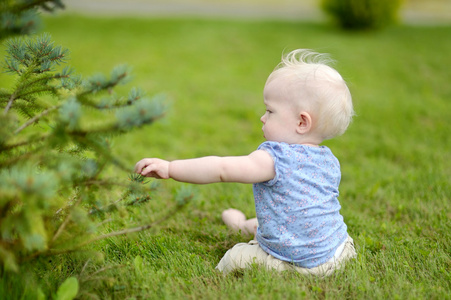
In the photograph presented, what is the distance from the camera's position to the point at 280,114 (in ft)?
6.89

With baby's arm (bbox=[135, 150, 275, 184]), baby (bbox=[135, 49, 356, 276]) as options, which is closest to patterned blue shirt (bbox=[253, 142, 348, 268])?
baby (bbox=[135, 49, 356, 276])

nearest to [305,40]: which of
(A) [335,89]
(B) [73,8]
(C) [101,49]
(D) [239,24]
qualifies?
(D) [239,24]

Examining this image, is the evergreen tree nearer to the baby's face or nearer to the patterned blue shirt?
the patterned blue shirt

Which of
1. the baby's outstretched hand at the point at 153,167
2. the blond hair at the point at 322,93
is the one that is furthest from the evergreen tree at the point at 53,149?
the blond hair at the point at 322,93

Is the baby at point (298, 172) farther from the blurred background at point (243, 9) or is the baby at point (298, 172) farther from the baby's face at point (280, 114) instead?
the blurred background at point (243, 9)

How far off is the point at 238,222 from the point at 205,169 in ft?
3.11

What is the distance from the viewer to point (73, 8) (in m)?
14.4

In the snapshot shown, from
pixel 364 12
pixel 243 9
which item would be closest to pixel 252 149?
pixel 364 12

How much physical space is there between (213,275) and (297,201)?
0.57 metres

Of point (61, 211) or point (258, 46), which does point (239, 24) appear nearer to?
point (258, 46)

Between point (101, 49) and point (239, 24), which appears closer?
point (101, 49)

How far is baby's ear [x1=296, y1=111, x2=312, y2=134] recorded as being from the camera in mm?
2061

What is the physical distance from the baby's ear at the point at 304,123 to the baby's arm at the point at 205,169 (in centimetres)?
28

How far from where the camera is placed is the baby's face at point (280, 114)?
2086 millimetres
